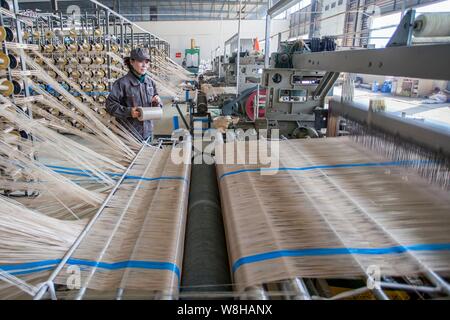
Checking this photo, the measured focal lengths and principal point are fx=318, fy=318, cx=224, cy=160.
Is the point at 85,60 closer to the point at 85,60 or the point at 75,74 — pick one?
the point at 85,60

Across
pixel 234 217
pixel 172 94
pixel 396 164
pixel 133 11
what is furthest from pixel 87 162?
pixel 133 11

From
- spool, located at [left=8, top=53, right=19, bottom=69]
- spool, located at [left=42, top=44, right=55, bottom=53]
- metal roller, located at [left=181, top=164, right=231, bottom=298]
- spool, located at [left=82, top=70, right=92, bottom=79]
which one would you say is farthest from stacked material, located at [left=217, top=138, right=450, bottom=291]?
spool, located at [left=42, top=44, right=55, bottom=53]

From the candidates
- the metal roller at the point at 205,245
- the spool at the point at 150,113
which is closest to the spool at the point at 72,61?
the spool at the point at 150,113

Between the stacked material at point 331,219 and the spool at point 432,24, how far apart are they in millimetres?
552

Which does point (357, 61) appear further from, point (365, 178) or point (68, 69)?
point (68, 69)

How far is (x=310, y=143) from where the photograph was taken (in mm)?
1836

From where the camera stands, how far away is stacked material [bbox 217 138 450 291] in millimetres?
791

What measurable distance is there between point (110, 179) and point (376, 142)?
50.8 inches

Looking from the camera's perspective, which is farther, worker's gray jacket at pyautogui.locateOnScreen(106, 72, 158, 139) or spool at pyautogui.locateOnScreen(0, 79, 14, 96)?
worker's gray jacket at pyautogui.locateOnScreen(106, 72, 158, 139)

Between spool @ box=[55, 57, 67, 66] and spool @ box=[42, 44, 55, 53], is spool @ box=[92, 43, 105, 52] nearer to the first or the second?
spool @ box=[55, 57, 67, 66]

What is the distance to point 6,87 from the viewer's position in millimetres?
2672

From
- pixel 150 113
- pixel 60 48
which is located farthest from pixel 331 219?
pixel 60 48

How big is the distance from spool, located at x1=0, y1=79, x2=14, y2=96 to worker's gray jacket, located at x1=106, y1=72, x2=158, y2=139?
78cm

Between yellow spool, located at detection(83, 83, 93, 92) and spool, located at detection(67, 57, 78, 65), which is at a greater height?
spool, located at detection(67, 57, 78, 65)
